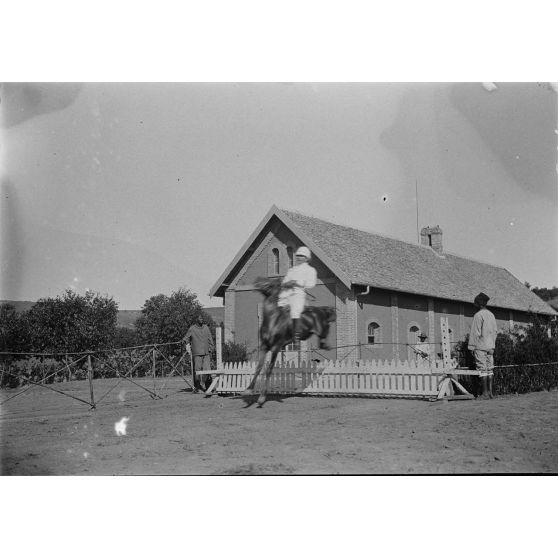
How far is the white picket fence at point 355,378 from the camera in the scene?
27.7 feet

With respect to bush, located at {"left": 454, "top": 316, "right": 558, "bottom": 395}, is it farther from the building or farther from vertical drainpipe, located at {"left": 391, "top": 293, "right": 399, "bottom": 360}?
vertical drainpipe, located at {"left": 391, "top": 293, "right": 399, "bottom": 360}

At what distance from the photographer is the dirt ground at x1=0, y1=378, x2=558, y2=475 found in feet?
19.2

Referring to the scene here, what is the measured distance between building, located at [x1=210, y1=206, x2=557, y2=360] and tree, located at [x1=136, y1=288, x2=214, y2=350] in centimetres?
65

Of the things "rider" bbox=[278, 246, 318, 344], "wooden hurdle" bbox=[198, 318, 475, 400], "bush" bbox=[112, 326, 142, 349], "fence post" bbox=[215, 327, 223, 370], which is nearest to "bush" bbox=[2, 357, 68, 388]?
"bush" bbox=[112, 326, 142, 349]

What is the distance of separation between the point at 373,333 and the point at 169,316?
4.17 meters

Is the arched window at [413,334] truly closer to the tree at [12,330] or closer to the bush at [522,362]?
the bush at [522,362]

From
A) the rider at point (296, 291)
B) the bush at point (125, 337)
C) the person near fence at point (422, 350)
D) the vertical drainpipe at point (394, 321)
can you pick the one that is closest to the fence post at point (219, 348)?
the bush at point (125, 337)

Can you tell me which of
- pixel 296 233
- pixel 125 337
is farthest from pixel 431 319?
pixel 125 337

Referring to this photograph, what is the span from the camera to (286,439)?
631 cm

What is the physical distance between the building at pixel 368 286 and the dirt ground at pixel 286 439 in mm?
1435

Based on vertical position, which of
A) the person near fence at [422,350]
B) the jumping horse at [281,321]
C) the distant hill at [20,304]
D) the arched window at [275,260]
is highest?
the arched window at [275,260]

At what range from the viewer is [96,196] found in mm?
7531

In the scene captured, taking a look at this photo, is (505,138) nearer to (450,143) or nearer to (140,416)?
(450,143)

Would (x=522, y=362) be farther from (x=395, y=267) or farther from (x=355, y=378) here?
(x=395, y=267)
